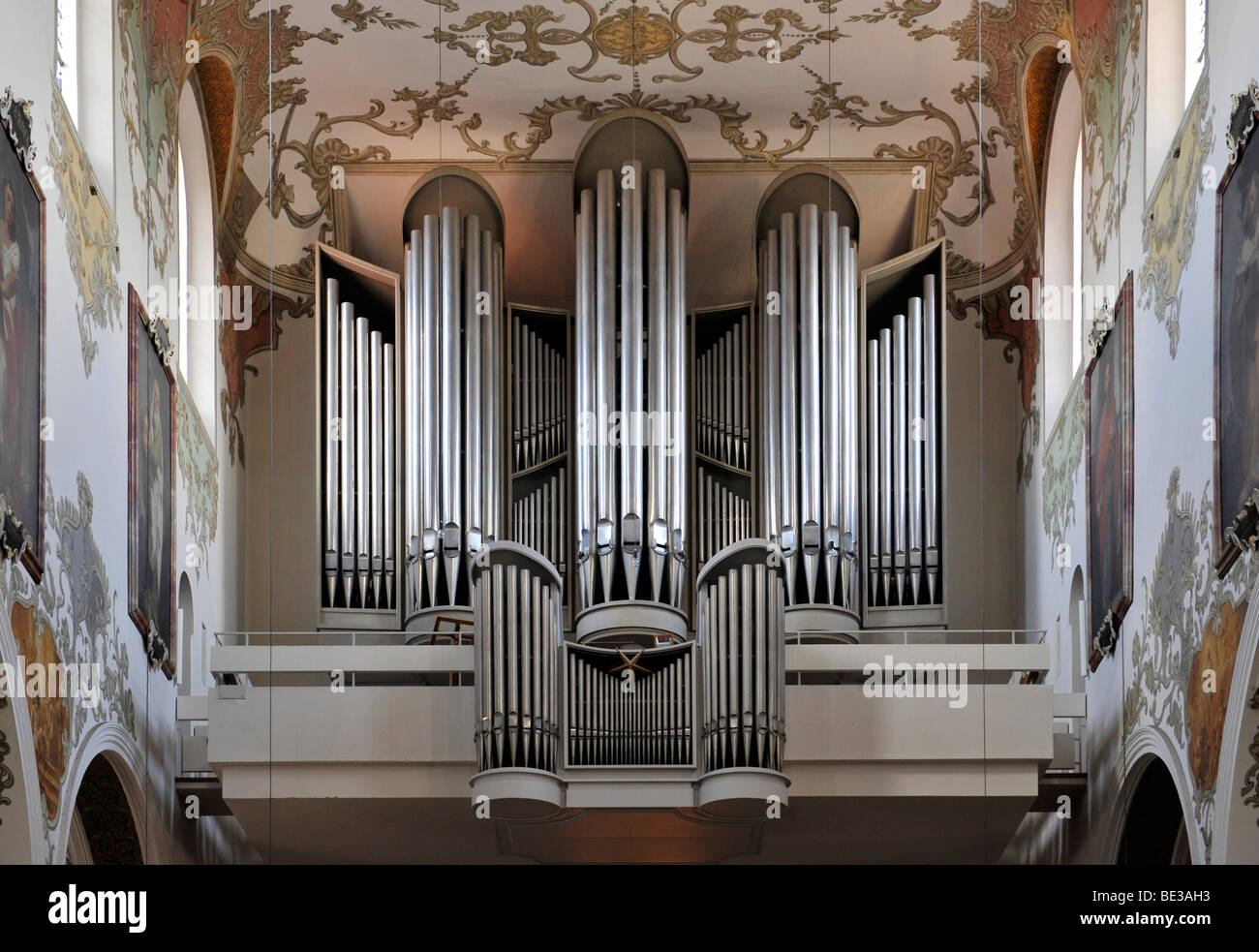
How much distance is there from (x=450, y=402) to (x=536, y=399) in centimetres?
55

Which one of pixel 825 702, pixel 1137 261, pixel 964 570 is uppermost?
pixel 1137 261

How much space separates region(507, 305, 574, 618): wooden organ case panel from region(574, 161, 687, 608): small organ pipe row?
8.4 inches

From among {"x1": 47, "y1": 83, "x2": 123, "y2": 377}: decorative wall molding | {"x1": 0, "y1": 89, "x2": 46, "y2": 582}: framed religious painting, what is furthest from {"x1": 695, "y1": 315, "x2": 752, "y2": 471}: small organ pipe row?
{"x1": 0, "y1": 89, "x2": 46, "y2": 582}: framed religious painting

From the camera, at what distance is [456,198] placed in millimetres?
13781

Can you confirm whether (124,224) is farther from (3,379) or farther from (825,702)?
(825,702)

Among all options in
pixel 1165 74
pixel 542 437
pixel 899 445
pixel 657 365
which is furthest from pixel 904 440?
pixel 1165 74

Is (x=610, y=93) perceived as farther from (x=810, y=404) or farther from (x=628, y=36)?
(x=810, y=404)

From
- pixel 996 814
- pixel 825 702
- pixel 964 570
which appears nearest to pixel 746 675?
pixel 825 702

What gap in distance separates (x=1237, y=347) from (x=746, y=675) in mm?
3129

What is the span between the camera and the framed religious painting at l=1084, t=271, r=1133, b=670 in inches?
445

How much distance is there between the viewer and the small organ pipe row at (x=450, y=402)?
1273 cm

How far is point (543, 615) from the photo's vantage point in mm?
11578

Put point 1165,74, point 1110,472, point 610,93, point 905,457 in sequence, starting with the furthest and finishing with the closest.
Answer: point 610,93
point 905,457
point 1110,472
point 1165,74

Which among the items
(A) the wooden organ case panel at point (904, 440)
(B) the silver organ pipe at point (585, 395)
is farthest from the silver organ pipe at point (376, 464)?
(A) the wooden organ case panel at point (904, 440)
